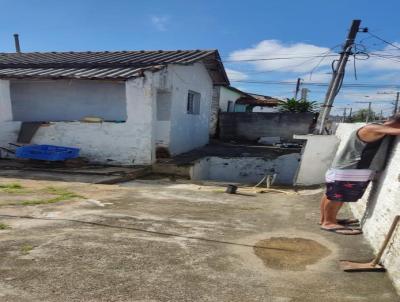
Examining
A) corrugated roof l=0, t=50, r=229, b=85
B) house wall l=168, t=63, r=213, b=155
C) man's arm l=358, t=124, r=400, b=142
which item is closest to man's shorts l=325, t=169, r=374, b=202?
man's arm l=358, t=124, r=400, b=142

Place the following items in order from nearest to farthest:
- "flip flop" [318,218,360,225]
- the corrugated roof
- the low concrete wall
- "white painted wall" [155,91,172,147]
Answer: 1. "flip flop" [318,218,360,225]
2. the corrugated roof
3. "white painted wall" [155,91,172,147]
4. the low concrete wall

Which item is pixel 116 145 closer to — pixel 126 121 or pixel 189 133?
pixel 126 121

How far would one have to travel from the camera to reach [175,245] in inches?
150

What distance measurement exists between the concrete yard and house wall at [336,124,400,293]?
0.16m

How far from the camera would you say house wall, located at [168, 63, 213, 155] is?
11.4 metres

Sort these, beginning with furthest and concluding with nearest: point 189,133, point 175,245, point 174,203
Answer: point 189,133 → point 174,203 → point 175,245

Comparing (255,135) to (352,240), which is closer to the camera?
(352,240)

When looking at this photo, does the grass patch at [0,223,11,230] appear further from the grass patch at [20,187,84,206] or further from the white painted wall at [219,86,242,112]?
the white painted wall at [219,86,242,112]

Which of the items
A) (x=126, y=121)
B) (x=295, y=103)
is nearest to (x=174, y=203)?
(x=126, y=121)

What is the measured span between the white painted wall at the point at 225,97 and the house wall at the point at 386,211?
57.3 ft

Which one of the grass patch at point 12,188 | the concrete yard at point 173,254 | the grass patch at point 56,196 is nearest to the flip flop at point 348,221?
the concrete yard at point 173,254

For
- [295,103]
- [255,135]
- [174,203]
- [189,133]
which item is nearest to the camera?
[174,203]

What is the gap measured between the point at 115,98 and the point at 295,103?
42.5ft

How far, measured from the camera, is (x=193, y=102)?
13891 millimetres
